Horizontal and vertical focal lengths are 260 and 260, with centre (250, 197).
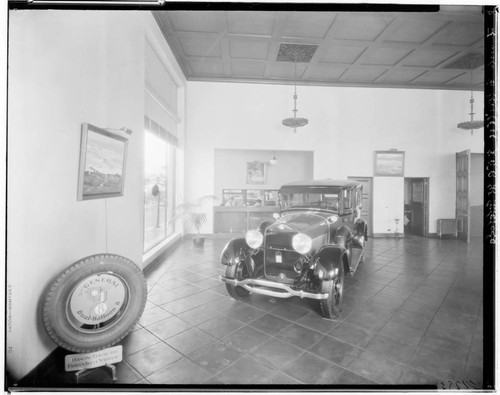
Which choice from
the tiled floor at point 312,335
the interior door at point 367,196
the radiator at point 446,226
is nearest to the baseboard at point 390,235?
the interior door at point 367,196

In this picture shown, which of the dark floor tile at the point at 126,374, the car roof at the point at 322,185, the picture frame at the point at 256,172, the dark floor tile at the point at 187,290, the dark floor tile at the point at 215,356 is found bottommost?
the dark floor tile at the point at 126,374

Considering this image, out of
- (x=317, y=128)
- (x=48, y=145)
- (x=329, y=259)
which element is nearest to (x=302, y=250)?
(x=329, y=259)

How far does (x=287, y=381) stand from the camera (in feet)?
5.90

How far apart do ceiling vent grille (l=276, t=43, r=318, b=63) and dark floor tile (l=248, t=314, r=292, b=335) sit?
457 centimetres

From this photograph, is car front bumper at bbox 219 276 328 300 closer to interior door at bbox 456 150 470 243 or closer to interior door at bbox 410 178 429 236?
interior door at bbox 456 150 470 243

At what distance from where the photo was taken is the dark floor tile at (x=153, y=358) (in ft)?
6.15

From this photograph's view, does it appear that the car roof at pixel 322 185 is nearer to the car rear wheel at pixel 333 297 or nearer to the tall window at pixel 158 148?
the car rear wheel at pixel 333 297

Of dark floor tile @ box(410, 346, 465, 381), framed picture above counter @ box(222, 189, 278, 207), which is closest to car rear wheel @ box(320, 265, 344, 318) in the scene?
dark floor tile @ box(410, 346, 465, 381)

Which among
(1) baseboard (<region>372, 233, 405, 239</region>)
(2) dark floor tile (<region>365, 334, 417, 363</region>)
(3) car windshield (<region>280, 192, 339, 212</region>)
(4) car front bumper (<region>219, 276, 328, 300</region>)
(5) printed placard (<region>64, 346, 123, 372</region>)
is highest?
(3) car windshield (<region>280, 192, 339, 212</region>)

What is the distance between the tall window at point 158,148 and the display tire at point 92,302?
1299 mm

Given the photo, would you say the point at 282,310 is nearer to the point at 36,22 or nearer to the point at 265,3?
the point at 265,3

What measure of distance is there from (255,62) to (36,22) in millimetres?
4376

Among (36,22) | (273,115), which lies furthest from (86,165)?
(273,115)

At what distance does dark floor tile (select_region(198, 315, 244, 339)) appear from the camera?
7.75 ft
